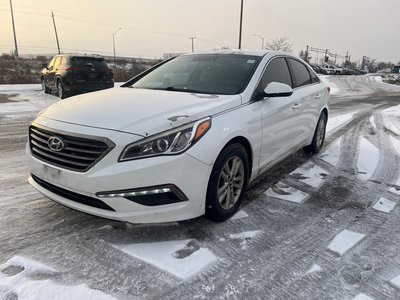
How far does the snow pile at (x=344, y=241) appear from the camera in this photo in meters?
3.07

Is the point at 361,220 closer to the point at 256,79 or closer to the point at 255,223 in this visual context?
the point at 255,223

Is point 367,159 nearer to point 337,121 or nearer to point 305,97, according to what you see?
point 305,97

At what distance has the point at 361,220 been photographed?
3.65 m

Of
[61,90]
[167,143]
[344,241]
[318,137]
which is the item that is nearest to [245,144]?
[167,143]

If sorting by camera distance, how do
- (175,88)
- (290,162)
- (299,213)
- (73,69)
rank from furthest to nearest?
(73,69) < (290,162) < (175,88) < (299,213)

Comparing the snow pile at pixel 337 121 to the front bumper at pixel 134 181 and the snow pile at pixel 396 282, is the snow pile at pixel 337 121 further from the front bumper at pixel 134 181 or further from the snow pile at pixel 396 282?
the front bumper at pixel 134 181

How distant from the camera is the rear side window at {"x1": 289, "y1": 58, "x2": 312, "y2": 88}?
16.5 ft

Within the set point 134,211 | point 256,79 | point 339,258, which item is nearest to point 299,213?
point 339,258

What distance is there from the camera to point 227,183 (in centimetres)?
339

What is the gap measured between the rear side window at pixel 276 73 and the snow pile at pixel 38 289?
2.62m

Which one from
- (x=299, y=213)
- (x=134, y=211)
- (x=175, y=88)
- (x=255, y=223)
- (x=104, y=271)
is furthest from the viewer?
(x=175, y=88)

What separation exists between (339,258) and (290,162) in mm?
2789

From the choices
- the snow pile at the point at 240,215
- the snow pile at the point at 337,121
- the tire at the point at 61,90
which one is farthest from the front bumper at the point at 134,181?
the tire at the point at 61,90

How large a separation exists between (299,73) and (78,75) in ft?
33.0
